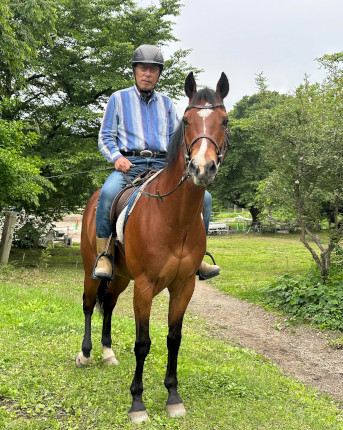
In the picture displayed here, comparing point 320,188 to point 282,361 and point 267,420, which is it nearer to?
point 282,361

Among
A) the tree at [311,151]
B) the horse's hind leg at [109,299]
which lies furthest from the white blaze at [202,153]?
the tree at [311,151]

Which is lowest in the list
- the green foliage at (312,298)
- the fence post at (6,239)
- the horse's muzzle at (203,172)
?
the green foliage at (312,298)

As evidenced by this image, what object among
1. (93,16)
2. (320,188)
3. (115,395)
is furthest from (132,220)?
(93,16)

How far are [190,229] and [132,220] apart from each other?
1.90 ft

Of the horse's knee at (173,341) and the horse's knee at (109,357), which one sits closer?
the horse's knee at (173,341)

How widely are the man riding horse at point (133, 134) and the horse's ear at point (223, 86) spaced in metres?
1.06

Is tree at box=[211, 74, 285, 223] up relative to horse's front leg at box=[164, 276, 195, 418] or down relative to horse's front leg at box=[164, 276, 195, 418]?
up

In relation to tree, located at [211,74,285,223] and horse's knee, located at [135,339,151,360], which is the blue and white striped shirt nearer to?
horse's knee, located at [135,339,151,360]

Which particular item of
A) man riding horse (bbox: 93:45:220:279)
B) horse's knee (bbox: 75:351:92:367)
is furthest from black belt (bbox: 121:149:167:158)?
horse's knee (bbox: 75:351:92:367)

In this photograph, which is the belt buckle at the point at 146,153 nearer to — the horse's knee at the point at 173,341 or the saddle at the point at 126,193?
the saddle at the point at 126,193

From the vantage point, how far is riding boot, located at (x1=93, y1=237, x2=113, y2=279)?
4035mm

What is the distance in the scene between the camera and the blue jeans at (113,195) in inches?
162

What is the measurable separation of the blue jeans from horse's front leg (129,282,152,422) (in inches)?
34.4

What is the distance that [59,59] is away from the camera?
14625mm
